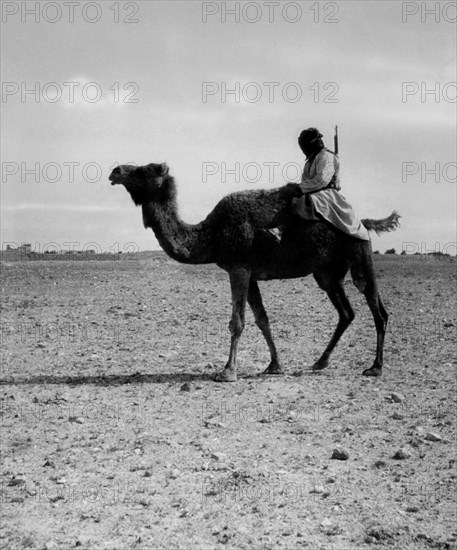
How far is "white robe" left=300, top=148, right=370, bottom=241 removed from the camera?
8.72m

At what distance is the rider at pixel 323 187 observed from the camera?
872 cm

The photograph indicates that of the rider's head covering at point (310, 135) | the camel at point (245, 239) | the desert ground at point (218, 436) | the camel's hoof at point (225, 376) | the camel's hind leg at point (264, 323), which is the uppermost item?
the rider's head covering at point (310, 135)

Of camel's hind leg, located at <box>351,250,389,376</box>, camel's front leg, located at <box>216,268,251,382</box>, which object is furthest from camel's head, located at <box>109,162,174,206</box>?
camel's hind leg, located at <box>351,250,389,376</box>

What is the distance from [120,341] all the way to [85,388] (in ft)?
8.89

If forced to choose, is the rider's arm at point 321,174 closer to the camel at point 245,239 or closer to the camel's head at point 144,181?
the camel at point 245,239

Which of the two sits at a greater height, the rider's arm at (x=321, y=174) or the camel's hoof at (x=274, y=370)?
the rider's arm at (x=321, y=174)

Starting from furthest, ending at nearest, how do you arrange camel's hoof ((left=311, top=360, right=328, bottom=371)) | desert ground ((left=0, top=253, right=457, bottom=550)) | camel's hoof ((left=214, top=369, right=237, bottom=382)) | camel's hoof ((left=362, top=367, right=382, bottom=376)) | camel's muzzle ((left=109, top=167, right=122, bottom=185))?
camel's hoof ((left=311, top=360, right=328, bottom=371)) → camel's hoof ((left=362, top=367, right=382, bottom=376)) → camel's hoof ((left=214, top=369, right=237, bottom=382)) → camel's muzzle ((left=109, top=167, right=122, bottom=185)) → desert ground ((left=0, top=253, right=457, bottom=550))

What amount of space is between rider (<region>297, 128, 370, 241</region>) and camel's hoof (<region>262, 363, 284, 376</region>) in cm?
170

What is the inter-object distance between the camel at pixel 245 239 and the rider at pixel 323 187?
14cm

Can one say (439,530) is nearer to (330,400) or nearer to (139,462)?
(139,462)

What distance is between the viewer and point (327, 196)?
878cm

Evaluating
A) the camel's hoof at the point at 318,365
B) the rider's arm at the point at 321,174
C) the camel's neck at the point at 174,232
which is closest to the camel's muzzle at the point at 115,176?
the camel's neck at the point at 174,232

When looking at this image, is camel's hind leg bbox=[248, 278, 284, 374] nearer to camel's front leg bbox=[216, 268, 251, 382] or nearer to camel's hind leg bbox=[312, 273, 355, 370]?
camel's front leg bbox=[216, 268, 251, 382]

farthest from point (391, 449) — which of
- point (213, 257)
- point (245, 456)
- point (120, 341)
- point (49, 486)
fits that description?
point (120, 341)
